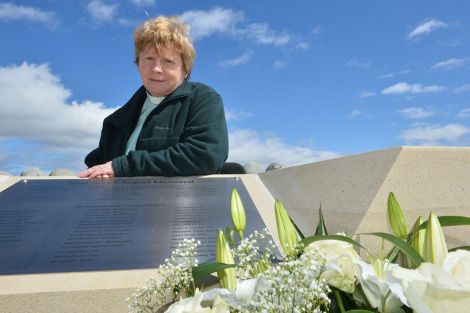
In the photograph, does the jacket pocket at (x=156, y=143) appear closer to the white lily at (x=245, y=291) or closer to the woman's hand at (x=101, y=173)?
the woman's hand at (x=101, y=173)

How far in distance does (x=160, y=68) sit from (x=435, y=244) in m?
2.99

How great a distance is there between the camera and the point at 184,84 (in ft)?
13.1

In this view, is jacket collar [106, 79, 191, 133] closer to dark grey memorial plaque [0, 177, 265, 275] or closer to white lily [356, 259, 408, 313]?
dark grey memorial plaque [0, 177, 265, 275]

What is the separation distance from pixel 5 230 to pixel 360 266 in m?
2.13

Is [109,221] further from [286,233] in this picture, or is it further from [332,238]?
[332,238]

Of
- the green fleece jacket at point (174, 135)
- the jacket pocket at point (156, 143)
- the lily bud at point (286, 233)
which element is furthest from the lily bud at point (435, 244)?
the jacket pocket at point (156, 143)

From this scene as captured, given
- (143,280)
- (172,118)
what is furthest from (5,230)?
(172,118)

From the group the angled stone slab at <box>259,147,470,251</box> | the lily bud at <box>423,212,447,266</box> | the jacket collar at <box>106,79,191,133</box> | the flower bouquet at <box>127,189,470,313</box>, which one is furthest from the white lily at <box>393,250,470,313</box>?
the jacket collar at <box>106,79,191,133</box>

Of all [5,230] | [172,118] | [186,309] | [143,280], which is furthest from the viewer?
[172,118]

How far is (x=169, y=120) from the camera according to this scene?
12.6 feet

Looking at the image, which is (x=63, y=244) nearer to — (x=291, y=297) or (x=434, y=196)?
(x=291, y=297)

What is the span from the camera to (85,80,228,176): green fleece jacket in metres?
3.47

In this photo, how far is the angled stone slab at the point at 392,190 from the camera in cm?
248

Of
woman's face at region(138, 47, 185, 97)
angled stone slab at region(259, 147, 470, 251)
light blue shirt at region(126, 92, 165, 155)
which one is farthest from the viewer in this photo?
light blue shirt at region(126, 92, 165, 155)
